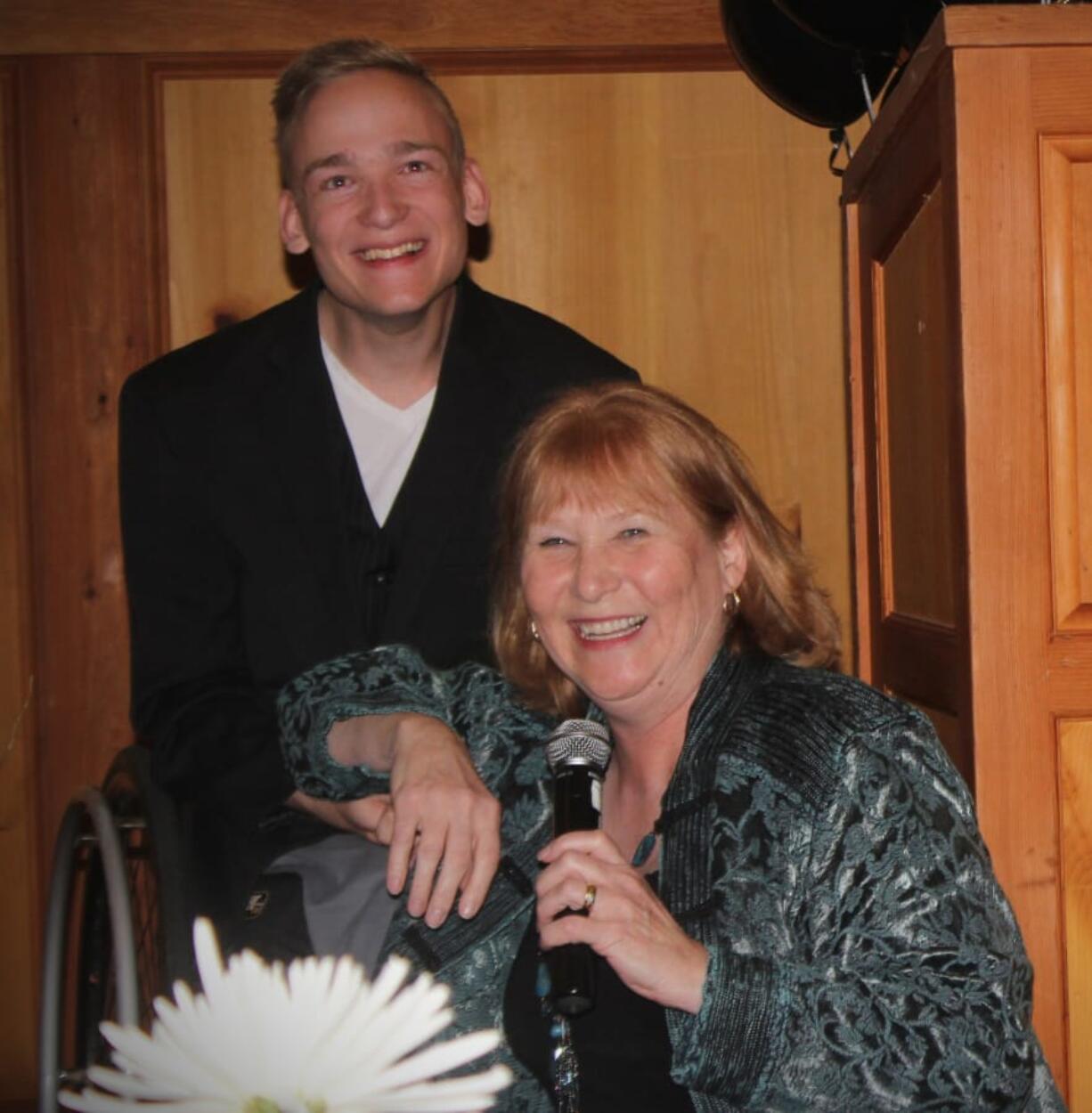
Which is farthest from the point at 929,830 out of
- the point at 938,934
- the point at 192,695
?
the point at 192,695

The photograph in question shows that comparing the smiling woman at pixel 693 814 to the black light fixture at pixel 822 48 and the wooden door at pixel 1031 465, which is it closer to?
the wooden door at pixel 1031 465

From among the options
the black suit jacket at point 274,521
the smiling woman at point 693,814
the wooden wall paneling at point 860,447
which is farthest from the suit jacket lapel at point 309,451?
the wooden wall paneling at point 860,447

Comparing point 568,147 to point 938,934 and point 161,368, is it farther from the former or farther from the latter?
point 938,934

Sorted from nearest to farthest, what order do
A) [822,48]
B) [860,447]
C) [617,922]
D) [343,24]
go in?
[617,922] → [860,447] → [822,48] → [343,24]

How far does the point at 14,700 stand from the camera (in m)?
2.43

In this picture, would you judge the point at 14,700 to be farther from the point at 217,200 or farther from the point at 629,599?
the point at 629,599

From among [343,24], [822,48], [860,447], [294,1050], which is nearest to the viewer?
A: [294,1050]

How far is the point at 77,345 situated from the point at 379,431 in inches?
35.3

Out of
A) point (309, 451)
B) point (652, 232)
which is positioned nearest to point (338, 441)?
point (309, 451)

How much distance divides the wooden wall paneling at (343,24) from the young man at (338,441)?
698 millimetres

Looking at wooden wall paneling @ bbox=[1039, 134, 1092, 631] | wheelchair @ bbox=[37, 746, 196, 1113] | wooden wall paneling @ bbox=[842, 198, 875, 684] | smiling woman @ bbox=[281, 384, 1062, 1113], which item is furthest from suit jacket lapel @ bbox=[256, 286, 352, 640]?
wooden wall paneling @ bbox=[1039, 134, 1092, 631]

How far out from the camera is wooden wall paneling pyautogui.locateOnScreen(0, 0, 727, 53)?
2369mm

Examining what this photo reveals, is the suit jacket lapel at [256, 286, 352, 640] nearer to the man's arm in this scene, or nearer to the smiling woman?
the man's arm

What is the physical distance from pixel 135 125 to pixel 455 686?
51.8 inches
